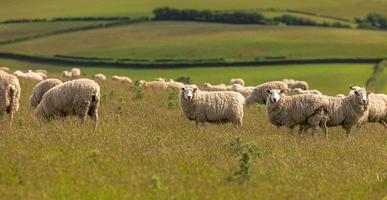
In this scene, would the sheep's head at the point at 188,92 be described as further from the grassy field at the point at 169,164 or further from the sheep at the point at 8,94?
the sheep at the point at 8,94

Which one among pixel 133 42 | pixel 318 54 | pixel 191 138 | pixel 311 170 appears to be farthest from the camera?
pixel 133 42

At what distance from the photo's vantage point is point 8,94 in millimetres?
16344

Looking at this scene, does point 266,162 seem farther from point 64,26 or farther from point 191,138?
point 64,26

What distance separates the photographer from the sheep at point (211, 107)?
19.4 m

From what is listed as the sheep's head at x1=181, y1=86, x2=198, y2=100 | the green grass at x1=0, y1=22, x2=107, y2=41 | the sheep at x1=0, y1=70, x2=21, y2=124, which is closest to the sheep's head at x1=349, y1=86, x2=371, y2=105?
the sheep's head at x1=181, y1=86, x2=198, y2=100

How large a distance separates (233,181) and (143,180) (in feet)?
4.43

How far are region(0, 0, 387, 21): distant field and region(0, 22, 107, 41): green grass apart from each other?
413 centimetres

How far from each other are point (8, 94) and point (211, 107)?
17.6 ft

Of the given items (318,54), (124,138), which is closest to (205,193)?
(124,138)

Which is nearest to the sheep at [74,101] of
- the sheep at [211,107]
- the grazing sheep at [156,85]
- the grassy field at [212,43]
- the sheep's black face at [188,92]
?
the sheep's black face at [188,92]

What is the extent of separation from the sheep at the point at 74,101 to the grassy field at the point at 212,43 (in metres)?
48.1

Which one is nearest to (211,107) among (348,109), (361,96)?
(348,109)

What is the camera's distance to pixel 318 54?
66.9 m

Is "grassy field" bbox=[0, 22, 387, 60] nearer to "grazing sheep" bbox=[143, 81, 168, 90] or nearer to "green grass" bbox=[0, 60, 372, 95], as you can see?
"green grass" bbox=[0, 60, 372, 95]
